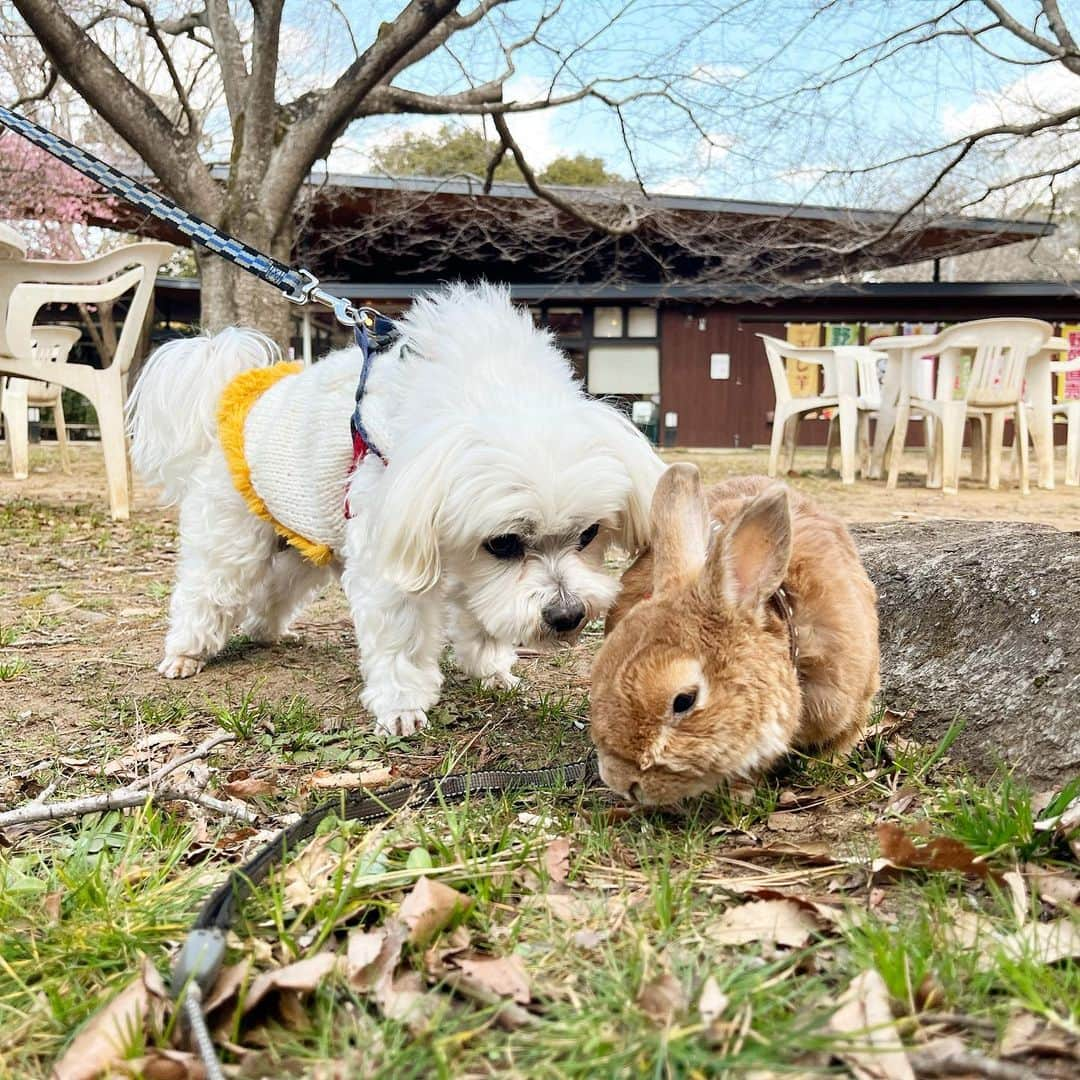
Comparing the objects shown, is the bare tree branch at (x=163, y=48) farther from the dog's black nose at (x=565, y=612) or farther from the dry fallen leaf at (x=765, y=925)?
the dry fallen leaf at (x=765, y=925)

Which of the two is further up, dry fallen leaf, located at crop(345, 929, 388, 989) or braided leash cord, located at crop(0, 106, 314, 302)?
braided leash cord, located at crop(0, 106, 314, 302)

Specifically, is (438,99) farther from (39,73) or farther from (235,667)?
(235,667)

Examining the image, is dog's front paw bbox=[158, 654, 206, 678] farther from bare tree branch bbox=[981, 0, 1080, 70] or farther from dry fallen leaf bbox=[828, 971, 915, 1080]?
bare tree branch bbox=[981, 0, 1080, 70]

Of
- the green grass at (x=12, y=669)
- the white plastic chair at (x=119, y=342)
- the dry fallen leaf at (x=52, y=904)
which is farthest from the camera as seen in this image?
the white plastic chair at (x=119, y=342)

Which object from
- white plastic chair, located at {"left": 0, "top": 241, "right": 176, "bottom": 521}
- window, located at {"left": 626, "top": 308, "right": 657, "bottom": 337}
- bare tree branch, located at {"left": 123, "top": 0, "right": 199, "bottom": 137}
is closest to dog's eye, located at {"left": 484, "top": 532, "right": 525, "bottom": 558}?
white plastic chair, located at {"left": 0, "top": 241, "right": 176, "bottom": 521}

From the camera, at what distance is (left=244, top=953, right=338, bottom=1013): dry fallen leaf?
138cm

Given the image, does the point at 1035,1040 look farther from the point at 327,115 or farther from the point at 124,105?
the point at 124,105

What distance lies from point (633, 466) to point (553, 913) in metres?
1.45

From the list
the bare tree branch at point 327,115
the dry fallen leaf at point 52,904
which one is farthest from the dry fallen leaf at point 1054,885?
the bare tree branch at point 327,115

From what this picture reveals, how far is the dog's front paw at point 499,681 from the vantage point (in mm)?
Answer: 3447

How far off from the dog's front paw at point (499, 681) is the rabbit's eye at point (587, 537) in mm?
791

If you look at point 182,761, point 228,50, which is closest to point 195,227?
point 182,761

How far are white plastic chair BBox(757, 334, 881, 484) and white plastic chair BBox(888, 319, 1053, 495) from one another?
0.63 metres

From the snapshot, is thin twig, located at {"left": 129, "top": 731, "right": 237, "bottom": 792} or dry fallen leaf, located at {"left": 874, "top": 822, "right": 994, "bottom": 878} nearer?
dry fallen leaf, located at {"left": 874, "top": 822, "right": 994, "bottom": 878}
